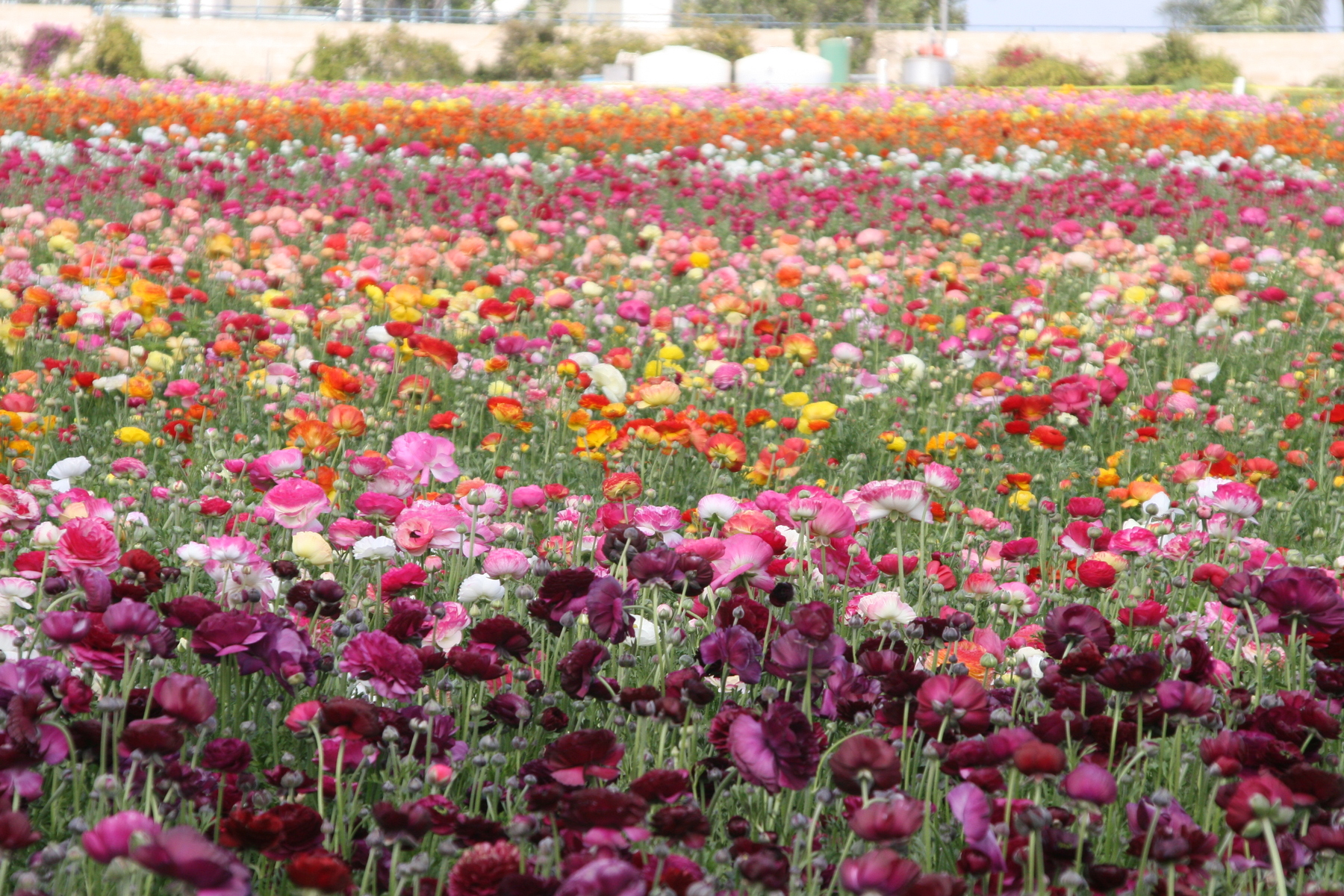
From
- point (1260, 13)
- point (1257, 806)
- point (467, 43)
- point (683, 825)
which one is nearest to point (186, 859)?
point (683, 825)

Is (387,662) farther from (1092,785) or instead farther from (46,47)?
(46,47)

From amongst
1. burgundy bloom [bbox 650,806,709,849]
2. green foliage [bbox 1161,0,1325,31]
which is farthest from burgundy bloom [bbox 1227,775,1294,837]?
green foliage [bbox 1161,0,1325,31]

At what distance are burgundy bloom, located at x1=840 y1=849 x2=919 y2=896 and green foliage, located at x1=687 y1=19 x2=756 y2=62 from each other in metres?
31.4

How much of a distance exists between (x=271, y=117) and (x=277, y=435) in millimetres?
7342

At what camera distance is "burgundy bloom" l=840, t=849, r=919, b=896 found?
1.04 m

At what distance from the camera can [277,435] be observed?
393cm

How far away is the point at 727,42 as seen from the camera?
3148 cm

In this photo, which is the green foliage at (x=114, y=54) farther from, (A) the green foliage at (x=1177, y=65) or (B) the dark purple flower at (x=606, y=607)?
(B) the dark purple flower at (x=606, y=607)

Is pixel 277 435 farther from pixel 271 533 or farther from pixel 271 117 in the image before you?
pixel 271 117

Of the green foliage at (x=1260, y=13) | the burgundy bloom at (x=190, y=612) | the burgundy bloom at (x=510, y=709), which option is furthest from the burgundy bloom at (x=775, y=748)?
the green foliage at (x=1260, y=13)

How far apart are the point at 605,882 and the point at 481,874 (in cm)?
17

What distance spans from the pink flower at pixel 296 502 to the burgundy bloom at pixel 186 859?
3.54ft

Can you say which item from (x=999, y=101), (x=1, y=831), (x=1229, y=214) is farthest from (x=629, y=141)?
(x=1, y=831)

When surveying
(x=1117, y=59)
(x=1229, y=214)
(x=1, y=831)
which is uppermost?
(x=1117, y=59)
